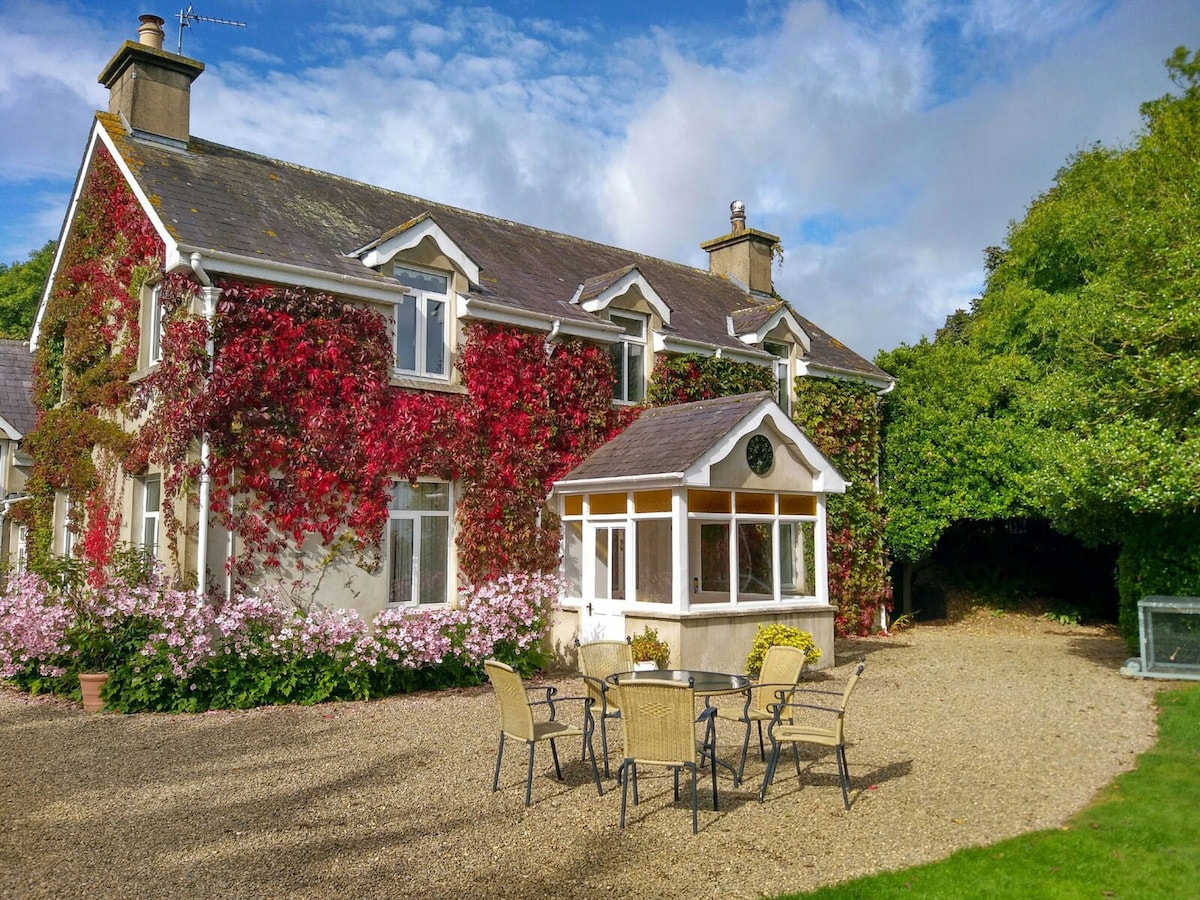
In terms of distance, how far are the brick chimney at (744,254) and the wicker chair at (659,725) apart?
1743 cm

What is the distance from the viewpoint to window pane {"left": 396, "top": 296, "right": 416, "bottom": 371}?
531 inches

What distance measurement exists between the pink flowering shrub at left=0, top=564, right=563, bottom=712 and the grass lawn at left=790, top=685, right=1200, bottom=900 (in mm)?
7628

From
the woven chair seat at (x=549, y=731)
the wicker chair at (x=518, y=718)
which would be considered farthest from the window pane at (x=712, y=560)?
the woven chair seat at (x=549, y=731)

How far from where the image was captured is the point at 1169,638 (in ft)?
42.3

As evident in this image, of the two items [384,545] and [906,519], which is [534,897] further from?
[906,519]

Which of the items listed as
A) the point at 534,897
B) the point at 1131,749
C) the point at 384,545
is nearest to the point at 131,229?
the point at 384,545

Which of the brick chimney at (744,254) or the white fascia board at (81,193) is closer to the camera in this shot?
the white fascia board at (81,193)

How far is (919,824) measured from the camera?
6695 mm

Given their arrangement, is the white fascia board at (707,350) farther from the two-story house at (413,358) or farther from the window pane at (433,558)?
the window pane at (433,558)

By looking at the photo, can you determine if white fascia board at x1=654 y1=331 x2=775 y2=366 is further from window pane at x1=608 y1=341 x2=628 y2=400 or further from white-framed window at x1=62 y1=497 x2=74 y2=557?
white-framed window at x1=62 y1=497 x2=74 y2=557

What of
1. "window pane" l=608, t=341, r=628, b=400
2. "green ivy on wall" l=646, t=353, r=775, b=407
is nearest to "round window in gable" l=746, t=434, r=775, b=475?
"green ivy on wall" l=646, t=353, r=775, b=407

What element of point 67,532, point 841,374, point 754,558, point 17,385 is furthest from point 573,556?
→ point 17,385

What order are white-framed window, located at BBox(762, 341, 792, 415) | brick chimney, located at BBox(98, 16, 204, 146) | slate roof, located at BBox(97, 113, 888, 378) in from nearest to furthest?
slate roof, located at BBox(97, 113, 888, 378) → brick chimney, located at BBox(98, 16, 204, 146) → white-framed window, located at BBox(762, 341, 792, 415)

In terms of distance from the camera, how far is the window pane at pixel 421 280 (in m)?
13.7
